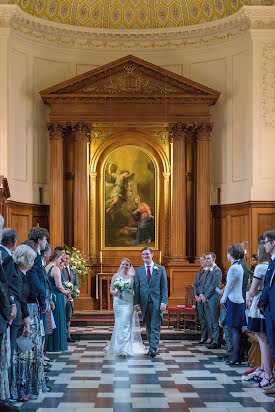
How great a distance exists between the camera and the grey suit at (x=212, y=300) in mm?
12461

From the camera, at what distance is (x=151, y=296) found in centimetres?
1151

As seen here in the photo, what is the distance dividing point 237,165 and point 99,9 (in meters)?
5.71

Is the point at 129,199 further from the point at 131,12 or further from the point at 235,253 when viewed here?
the point at 235,253

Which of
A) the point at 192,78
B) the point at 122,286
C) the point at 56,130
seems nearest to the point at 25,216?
the point at 56,130

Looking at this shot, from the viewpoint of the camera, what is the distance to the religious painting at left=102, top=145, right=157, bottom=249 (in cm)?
1891

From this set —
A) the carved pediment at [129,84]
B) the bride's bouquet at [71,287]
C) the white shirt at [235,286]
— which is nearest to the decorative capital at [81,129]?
the carved pediment at [129,84]

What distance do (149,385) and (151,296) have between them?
2915 mm

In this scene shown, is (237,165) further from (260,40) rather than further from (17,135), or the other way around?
(17,135)

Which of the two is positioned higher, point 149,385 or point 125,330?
point 125,330

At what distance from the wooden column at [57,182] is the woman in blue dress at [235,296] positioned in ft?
28.5

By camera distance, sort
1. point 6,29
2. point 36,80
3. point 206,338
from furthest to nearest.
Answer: point 36,80 → point 6,29 → point 206,338

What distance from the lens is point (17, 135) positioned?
59.4 ft

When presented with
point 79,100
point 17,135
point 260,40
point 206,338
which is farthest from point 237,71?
point 206,338

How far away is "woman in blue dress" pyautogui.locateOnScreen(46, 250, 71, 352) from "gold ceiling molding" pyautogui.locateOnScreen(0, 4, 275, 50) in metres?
8.47
